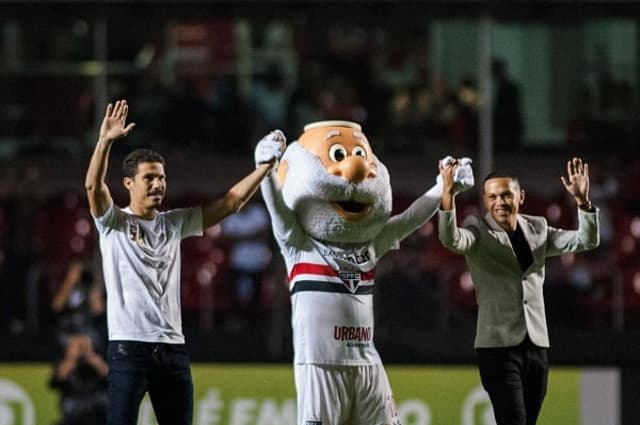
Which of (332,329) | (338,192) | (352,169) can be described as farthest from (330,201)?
(332,329)

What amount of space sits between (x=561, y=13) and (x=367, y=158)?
16.5 ft

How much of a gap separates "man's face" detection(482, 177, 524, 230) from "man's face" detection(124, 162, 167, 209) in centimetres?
155

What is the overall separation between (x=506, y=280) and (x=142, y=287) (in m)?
1.70

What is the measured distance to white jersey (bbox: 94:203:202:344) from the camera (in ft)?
21.9

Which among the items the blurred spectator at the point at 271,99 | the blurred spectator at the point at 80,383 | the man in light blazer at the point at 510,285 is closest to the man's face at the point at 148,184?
the man in light blazer at the point at 510,285

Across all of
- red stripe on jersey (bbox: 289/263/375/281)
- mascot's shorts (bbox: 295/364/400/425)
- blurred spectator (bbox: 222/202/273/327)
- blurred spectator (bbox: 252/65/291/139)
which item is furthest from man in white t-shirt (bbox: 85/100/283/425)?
blurred spectator (bbox: 252/65/291/139)

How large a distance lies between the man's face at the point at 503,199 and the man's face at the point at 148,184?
1.55 metres

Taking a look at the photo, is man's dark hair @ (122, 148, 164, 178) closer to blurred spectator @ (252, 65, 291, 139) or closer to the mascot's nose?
the mascot's nose

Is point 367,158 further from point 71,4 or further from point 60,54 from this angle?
point 60,54

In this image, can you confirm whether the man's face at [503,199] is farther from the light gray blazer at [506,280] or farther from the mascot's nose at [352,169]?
the mascot's nose at [352,169]

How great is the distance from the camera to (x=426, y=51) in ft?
46.6

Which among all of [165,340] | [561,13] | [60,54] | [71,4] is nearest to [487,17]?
[561,13]

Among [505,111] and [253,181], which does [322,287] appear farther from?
[505,111]

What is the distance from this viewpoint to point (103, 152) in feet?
21.4
